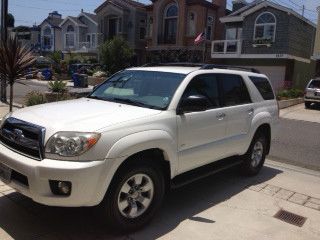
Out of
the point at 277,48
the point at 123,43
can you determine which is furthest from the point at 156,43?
the point at 277,48

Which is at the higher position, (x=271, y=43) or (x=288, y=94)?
(x=271, y=43)

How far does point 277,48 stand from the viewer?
1064 inches

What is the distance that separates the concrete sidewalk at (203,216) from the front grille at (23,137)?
846mm

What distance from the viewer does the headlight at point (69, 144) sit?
358 centimetres

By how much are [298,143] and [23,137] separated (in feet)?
26.2

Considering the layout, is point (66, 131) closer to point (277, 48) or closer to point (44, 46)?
point (277, 48)

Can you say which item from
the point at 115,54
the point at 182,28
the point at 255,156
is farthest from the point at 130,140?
the point at 182,28

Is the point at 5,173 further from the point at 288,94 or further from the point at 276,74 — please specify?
the point at 276,74

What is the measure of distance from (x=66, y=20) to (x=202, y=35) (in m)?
23.2

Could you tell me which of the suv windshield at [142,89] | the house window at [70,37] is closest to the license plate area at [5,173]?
the suv windshield at [142,89]

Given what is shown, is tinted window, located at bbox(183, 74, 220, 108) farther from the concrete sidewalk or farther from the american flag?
the american flag

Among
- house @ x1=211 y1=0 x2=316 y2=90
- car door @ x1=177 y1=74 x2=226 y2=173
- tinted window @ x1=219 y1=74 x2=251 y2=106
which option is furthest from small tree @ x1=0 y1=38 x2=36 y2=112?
house @ x1=211 y1=0 x2=316 y2=90

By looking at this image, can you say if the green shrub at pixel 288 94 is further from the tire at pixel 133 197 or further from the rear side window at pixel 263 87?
the tire at pixel 133 197

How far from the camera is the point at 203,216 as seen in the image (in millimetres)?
4699
